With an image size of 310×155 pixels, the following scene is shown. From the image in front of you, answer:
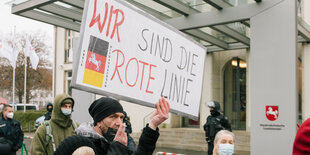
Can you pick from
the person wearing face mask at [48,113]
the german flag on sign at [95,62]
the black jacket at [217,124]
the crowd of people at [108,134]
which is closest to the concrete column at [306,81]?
the black jacket at [217,124]

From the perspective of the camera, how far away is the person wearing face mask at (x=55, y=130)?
365 centimetres

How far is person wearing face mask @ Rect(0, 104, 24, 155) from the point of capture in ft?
20.5

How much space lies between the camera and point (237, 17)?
8.18 metres

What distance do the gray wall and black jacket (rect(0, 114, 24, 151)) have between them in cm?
484

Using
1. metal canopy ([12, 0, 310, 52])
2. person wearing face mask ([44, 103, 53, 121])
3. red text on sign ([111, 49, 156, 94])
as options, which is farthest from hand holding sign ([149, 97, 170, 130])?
person wearing face mask ([44, 103, 53, 121])

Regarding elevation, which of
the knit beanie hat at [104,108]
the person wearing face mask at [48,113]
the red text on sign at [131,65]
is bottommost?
the person wearing face mask at [48,113]

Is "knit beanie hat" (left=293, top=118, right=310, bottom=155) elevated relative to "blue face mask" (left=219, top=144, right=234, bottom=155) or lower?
elevated

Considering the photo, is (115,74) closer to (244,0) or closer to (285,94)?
(285,94)

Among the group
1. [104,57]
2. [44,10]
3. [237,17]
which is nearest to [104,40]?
[104,57]

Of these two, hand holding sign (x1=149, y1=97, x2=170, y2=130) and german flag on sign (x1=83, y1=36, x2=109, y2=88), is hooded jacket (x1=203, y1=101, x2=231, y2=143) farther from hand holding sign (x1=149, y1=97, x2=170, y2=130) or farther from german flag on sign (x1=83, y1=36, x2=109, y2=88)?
german flag on sign (x1=83, y1=36, x2=109, y2=88)

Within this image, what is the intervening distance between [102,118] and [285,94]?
18.4ft

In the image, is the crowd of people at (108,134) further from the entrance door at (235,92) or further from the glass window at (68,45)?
the glass window at (68,45)

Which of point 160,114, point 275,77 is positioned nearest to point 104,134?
point 160,114

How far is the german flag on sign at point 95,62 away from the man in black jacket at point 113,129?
34cm
